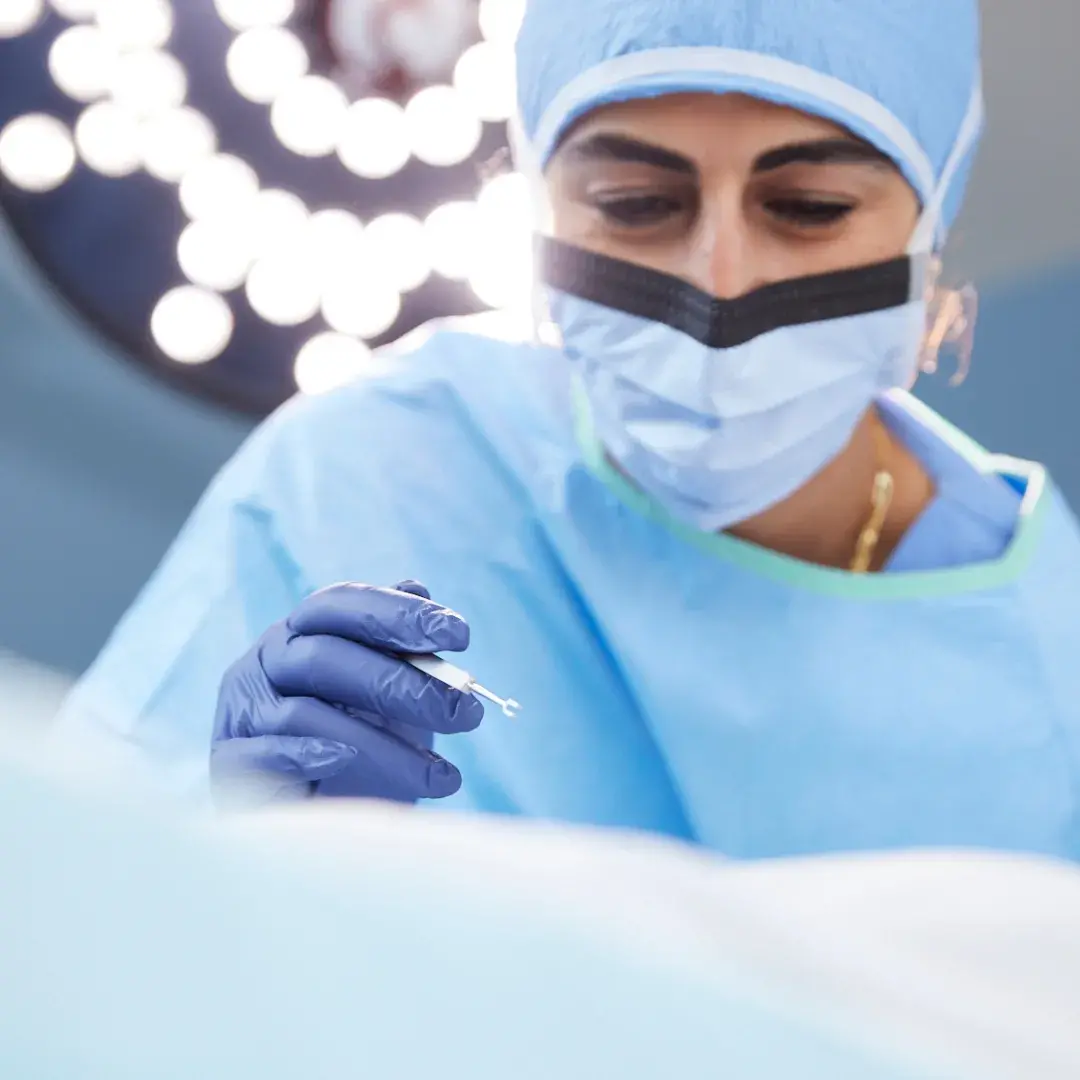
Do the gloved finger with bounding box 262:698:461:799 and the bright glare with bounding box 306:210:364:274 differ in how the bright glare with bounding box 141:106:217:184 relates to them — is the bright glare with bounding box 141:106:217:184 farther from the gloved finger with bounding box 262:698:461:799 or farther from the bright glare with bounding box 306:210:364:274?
the gloved finger with bounding box 262:698:461:799

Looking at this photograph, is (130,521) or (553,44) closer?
(553,44)

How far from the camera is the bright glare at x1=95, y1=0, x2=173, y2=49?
1655 millimetres

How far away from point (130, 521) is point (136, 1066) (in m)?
1.69

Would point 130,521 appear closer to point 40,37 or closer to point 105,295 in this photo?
point 105,295

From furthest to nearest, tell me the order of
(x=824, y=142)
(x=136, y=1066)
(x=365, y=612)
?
(x=824, y=142) < (x=365, y=612) < (x=136, y=1066)

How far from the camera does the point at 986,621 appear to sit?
105 cm

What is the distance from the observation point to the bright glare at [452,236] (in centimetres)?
175

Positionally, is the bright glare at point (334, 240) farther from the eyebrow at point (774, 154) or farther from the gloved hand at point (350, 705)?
the gloved hand at point (350, 705)

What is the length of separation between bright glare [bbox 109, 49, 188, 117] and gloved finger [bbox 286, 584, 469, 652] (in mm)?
1162

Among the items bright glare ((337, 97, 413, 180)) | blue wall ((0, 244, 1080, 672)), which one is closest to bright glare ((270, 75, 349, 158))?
bright glare ((337, 97, 413, 180))

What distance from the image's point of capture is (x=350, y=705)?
0.83m

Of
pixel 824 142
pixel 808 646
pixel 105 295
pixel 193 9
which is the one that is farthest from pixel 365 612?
pixel 193 9

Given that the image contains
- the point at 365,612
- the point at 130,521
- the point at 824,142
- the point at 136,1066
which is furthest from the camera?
the point at 130,521

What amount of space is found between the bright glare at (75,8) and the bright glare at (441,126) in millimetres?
450
